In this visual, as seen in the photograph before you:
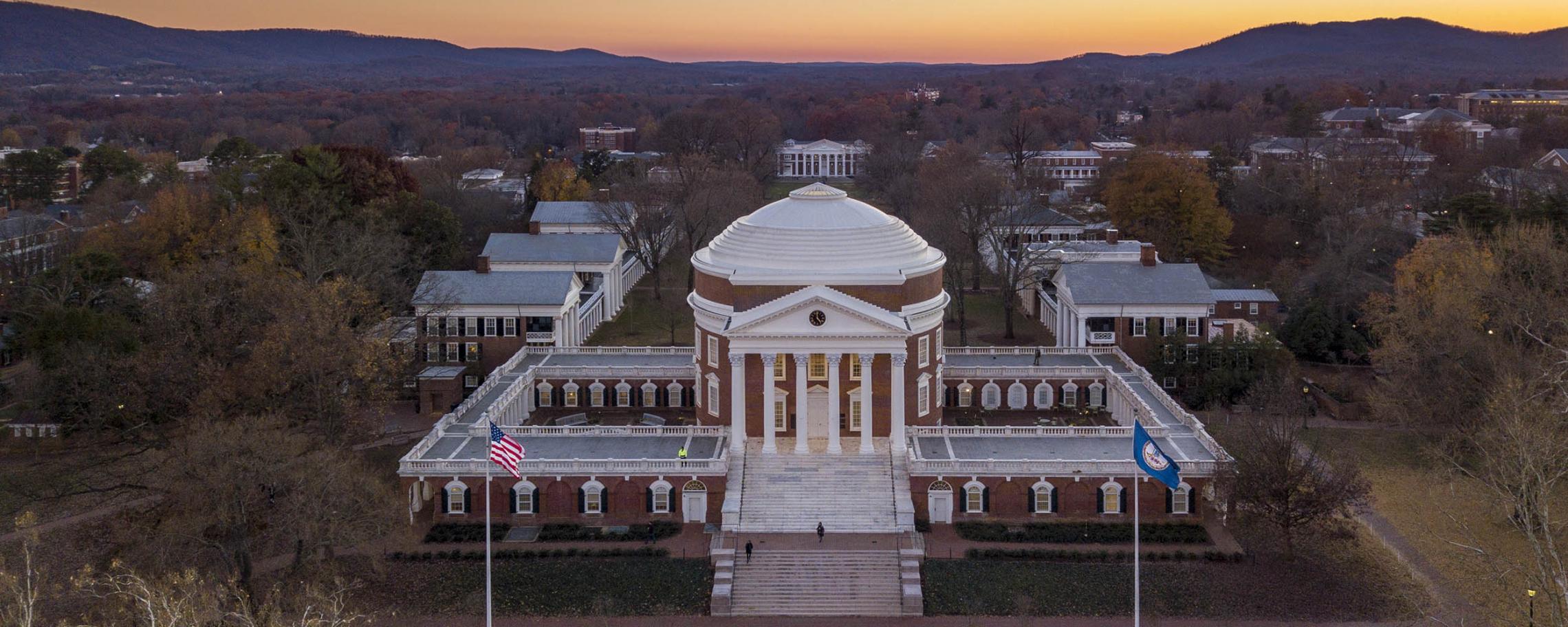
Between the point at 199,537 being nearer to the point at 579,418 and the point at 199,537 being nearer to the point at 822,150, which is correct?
the point at 579,418

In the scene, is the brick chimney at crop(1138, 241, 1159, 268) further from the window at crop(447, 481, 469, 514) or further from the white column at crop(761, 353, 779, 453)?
the window at crop(447, 481, 469, 514)

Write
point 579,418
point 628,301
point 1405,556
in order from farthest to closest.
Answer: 1. point 628,301
2. point 579,418
3. point 1405,556

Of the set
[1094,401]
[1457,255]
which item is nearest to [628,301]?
[1094,401]

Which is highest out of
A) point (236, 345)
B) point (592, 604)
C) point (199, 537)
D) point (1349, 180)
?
point (1349, 180)

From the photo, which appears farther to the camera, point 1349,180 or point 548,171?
point 548,171

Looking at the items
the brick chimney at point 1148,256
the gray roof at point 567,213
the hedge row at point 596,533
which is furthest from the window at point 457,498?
the gray roof at point 567,213
